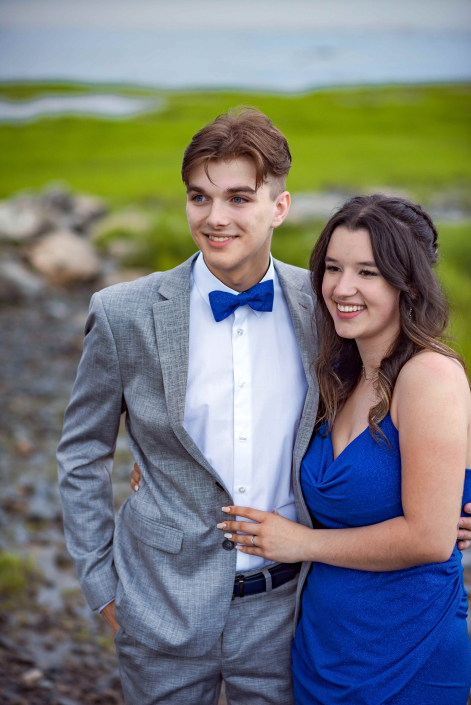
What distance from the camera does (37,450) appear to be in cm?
434

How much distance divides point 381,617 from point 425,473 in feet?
1.24

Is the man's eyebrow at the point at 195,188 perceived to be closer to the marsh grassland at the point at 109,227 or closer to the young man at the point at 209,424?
the young man at the point at 209,424

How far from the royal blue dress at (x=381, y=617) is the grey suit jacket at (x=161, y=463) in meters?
0.13

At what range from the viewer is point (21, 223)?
29.2ft

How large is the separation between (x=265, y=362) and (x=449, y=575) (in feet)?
2.17

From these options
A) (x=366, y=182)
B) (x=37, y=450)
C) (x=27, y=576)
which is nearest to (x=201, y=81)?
(x=366, y=182)

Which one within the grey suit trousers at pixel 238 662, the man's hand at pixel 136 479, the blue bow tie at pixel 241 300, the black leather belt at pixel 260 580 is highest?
the blue bow tie at pixel 241 300

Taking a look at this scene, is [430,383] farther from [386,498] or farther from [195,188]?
[195,188]

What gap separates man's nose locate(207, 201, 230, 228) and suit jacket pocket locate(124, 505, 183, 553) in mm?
747

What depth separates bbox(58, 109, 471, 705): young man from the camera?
1434mm

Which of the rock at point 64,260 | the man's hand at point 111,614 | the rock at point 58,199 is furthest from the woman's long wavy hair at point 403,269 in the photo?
the rock at point 58,199

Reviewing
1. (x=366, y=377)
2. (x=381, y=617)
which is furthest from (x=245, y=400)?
(x=381, y=617)

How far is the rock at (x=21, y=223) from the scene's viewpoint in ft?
28.7

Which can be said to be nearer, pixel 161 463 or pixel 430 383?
pixel 430 383
